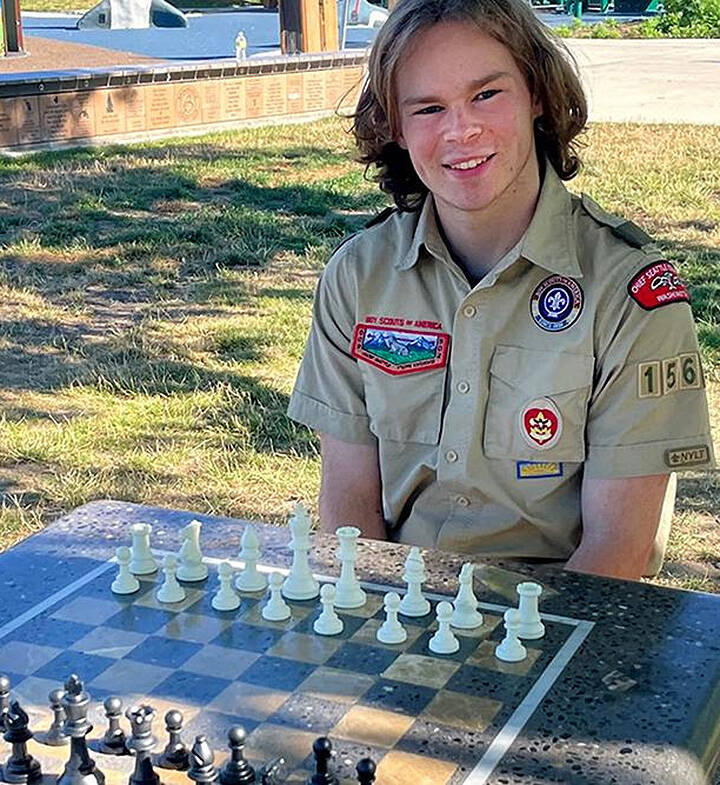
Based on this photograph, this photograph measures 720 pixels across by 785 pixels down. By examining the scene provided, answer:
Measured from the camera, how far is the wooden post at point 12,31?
53.4 feet

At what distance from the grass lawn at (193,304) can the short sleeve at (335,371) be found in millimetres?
1658

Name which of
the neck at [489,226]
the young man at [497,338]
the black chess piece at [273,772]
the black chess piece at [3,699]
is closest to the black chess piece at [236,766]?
the black chess piece at [273,772]

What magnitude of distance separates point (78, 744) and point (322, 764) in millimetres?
260

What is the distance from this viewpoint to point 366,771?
1.39m

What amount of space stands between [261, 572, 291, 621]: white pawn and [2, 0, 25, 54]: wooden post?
15371 mm

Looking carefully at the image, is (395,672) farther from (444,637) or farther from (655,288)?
(655,288)

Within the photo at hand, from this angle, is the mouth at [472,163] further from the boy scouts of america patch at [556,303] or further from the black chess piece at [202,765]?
the black chess piece at [202,765]

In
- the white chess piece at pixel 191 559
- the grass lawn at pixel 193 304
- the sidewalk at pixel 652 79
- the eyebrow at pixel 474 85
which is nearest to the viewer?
the white chess piece at pixel 191 559

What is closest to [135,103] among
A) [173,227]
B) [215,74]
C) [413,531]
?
[215,74]

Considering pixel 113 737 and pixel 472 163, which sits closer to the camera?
pixel 113 737

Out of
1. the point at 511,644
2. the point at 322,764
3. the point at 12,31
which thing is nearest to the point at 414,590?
the point at 511,644

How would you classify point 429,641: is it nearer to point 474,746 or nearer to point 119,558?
point 474,746

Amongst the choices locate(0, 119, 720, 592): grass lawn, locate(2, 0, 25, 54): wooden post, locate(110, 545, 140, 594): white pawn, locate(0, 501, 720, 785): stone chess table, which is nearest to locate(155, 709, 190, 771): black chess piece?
locate(0, 501, 720, 785): stone chess table

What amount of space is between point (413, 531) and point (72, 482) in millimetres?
2299
